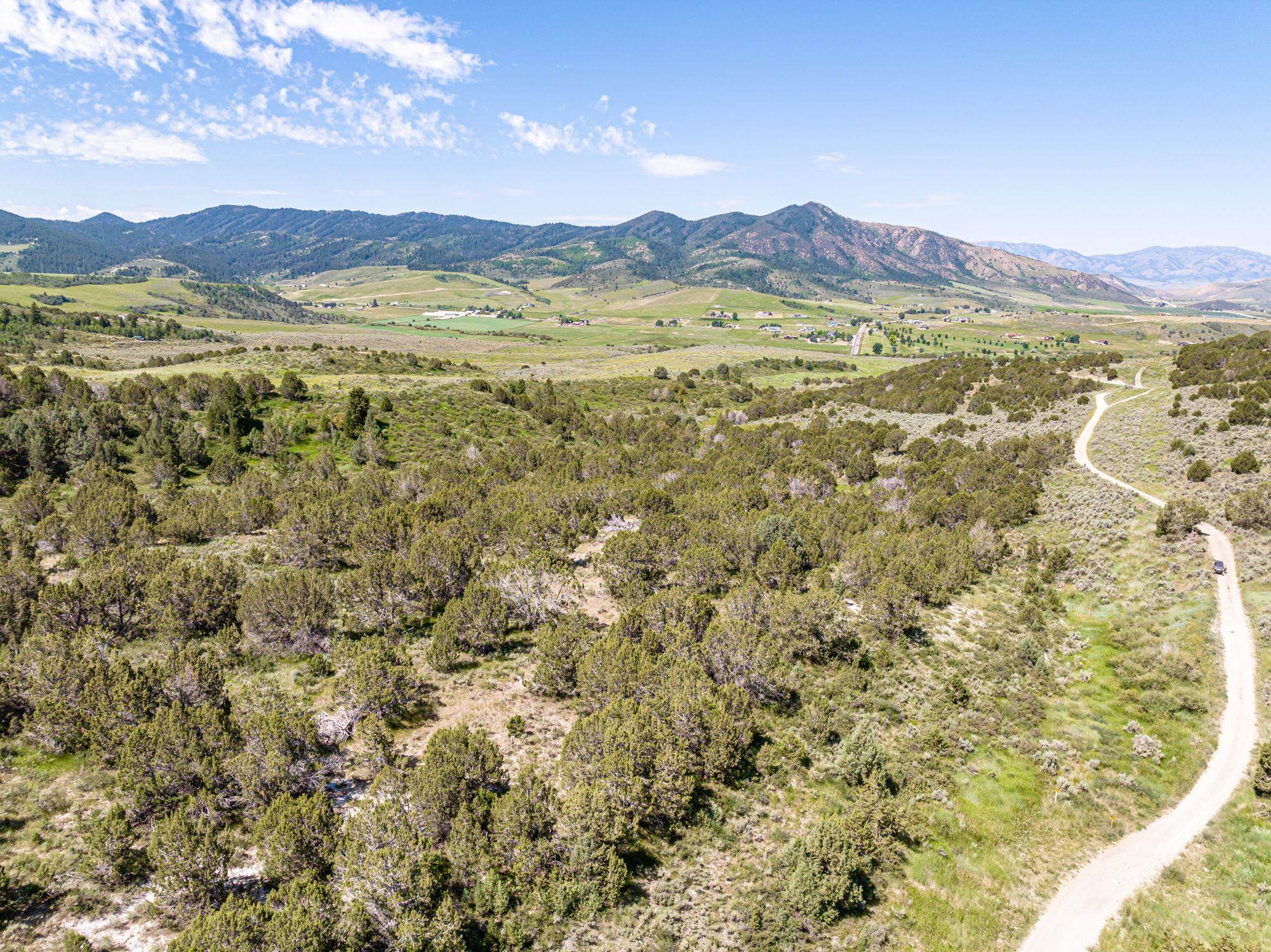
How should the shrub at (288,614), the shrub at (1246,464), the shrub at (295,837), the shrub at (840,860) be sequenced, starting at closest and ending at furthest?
the shrub at (295,837)
the shrub at (840,860)
the shrub at (288,614)
the shrub at (1246,464)

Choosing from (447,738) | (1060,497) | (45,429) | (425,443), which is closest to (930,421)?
(1060,497)

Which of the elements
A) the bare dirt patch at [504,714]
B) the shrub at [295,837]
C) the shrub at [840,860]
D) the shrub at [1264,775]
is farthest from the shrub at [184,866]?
the shrub at [1264,775]

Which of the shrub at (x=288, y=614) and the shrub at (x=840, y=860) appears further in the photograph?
the shrub at (x=288, y=614)

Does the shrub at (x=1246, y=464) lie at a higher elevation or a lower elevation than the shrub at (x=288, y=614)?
higher

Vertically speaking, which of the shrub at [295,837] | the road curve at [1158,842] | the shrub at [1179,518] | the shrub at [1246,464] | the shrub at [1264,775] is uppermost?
the shrub at [1246,464]

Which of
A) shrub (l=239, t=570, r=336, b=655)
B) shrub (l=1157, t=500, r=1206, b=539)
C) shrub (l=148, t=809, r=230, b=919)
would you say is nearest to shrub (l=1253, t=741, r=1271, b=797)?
shrub (l=1157, t=500, r=1206, b=539)

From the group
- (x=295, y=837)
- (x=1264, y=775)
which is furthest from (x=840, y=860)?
(x=1264, y=775)

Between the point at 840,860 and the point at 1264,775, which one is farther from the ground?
the point at 1264,775

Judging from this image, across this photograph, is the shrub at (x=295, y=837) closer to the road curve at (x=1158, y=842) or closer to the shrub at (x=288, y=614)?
the shrub at (x=288, y=614)

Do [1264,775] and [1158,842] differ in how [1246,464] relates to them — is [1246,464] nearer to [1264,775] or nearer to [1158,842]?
Answer: [1264,775]

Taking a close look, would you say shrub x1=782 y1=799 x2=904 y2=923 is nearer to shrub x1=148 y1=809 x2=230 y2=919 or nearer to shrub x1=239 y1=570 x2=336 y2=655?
shrub x1=148 y1=809 x2=230 y2=919
